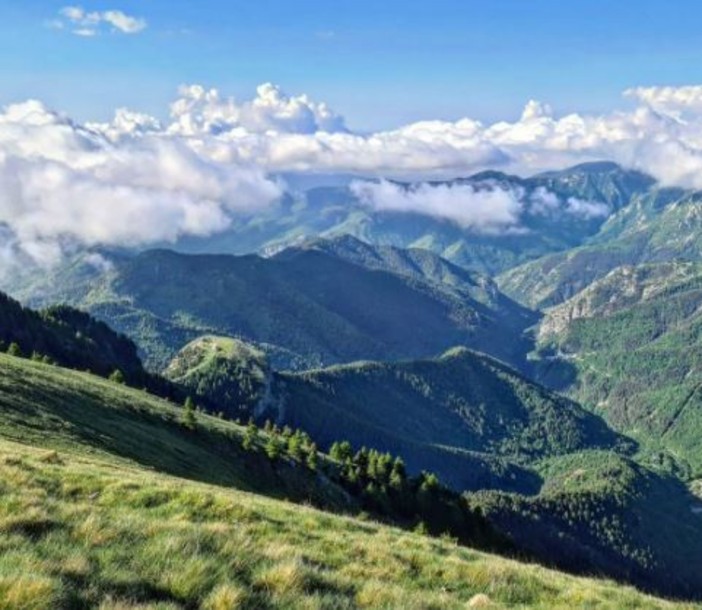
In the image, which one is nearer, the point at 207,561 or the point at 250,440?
the point at 207,561

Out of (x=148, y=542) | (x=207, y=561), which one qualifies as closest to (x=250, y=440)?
(x=148, y=542)

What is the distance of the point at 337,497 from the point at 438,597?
313 feet

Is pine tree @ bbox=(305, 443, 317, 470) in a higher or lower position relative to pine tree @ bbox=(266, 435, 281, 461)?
lower

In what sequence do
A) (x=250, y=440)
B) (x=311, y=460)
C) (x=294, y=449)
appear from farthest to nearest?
(x=294, y=449)
(x=311, y=460)
(x=250, y=440)

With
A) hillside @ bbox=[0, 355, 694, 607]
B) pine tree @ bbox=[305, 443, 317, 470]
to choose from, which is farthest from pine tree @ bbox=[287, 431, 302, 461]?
hillside @ bbox=[0, 355, 694, 607]

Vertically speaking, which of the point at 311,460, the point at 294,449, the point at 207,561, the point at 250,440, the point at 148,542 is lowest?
the point at 311,460

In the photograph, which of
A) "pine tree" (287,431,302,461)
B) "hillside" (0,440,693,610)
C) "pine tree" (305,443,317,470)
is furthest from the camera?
"pine tree" (305,443,317,470)

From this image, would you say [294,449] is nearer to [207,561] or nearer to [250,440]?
[250,440]

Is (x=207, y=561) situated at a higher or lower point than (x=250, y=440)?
higher

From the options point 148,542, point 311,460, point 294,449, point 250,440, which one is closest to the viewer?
point 148,542

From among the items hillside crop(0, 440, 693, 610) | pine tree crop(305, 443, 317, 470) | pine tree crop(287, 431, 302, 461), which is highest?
hillside crop(0, 440, 693, 610)

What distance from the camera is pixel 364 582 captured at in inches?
763

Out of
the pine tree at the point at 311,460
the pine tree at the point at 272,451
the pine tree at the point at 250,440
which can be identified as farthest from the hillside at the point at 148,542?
the pine tree at the point at 311,460

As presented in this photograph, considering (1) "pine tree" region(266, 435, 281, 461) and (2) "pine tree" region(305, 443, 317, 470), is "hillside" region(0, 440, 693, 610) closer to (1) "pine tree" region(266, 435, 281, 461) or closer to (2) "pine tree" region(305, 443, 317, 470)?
(1) "pine tree" region(266, 435, 281, 461)
